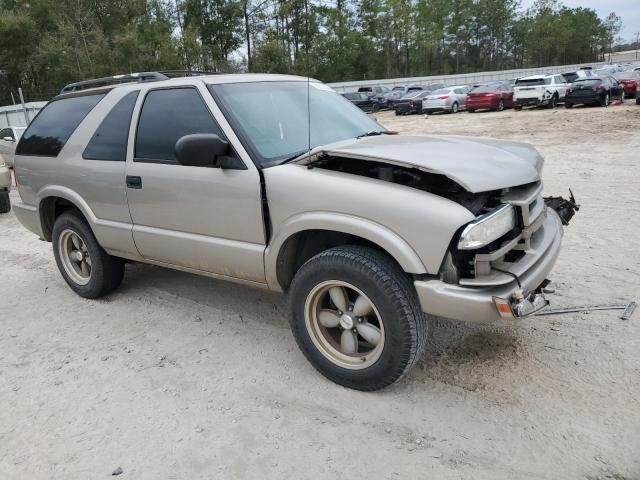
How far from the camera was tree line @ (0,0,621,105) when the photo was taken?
111 feet

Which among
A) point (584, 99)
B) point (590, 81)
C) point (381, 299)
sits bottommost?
point (381, 299)

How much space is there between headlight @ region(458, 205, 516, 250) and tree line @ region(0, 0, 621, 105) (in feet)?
107

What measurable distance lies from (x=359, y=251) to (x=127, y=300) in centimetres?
274

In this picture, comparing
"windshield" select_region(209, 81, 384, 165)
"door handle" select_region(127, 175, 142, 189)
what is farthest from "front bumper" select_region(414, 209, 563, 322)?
"door handle" select_region(127, 175, 142, 189)

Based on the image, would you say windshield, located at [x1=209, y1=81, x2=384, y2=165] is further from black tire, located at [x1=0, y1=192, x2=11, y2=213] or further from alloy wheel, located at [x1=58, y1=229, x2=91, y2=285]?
black tire, located at [x1=0, y1=192, x2=11, y2=213]

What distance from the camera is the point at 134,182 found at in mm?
4012

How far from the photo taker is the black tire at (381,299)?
2859mm

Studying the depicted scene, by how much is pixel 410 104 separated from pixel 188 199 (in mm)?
26895

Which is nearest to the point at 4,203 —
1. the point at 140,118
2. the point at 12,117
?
the point at 140,118

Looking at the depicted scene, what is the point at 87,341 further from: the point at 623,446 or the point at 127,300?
the point at 623,446

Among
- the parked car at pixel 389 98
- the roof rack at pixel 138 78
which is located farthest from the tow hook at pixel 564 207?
the parked car at pixel 389 98

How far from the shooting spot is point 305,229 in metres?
3.16

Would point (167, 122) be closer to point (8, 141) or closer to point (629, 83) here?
point (8, 141)

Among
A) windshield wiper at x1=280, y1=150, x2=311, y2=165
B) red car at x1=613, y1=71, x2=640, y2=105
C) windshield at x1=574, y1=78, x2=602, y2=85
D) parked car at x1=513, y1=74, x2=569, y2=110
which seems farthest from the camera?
red car at x1=613, y1=71, x2=640, y2=105
